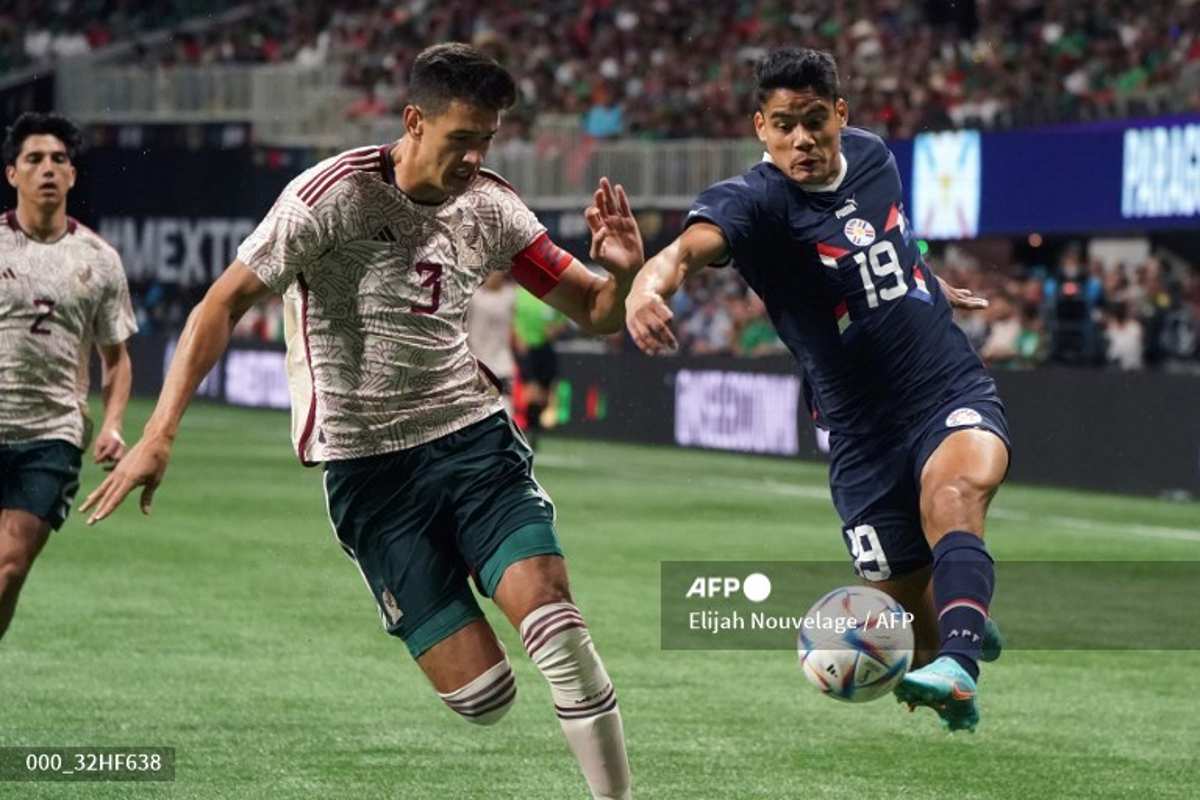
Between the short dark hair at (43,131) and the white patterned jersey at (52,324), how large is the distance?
293 millimetres

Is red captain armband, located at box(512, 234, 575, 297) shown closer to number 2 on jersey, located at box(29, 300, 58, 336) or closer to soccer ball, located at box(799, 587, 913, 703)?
soccer ball, located at box(799, 587, 913, 703)

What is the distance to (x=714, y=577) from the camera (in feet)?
48.4

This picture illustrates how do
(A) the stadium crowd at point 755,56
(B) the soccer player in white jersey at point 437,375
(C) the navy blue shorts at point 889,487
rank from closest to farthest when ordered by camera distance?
1. (B) the soccer player in white jersey at point 437,375
2. (C) the navy blue shorts at point 889,487
3. (A) the stadium crowd at point 755,56

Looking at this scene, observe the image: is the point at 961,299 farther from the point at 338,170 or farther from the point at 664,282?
the point at 338,170

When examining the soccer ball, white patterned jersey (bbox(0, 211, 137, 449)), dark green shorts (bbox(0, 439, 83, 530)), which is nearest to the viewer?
the soccer ball

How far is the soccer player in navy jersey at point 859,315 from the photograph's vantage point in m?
7.16

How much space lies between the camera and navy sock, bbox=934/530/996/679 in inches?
253

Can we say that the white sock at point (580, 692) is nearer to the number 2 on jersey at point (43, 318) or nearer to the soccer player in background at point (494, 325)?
the number 2 on jersey at point (43, 318)

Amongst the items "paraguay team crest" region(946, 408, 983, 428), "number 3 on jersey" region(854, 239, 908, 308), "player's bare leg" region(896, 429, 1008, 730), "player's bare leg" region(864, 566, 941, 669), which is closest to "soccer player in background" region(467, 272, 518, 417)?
"player's bare leg" region(864, 566, 941, 669)

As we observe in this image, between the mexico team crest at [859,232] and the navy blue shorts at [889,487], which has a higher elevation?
the mexico team crest at [859,232]

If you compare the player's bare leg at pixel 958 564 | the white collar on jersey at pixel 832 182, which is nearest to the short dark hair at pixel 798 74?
the white collar on jersey at pixel 832 182

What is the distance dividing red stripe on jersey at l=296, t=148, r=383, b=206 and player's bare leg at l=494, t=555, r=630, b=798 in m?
1.22

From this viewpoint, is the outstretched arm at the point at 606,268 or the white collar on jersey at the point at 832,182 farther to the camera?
the white collar on jersey at the point at 832,182

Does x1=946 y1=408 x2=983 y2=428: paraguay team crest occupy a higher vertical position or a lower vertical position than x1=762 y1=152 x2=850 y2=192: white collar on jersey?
lower
